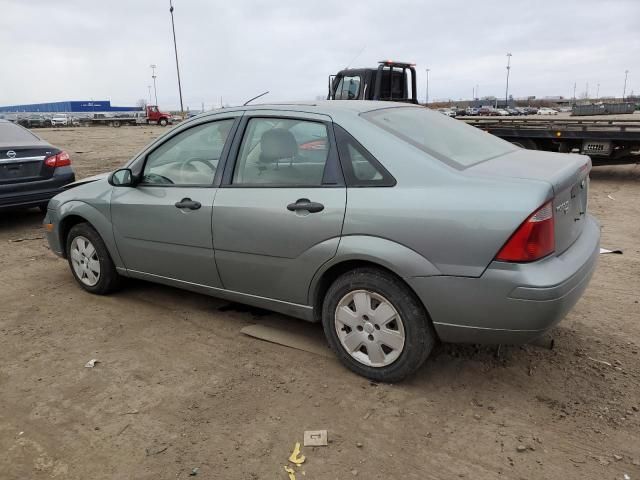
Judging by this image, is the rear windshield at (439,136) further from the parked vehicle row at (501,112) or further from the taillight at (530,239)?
the parked vehicle row at (501,112)

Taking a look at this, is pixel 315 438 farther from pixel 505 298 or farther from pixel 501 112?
pixel 501 112

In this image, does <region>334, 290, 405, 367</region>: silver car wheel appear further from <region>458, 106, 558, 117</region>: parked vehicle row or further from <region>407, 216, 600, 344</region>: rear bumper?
<region>458, 106, 558, 117</region>: parked vehicle row

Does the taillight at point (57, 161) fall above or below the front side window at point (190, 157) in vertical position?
below

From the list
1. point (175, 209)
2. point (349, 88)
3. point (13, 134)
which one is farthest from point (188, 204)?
point (349, 88)

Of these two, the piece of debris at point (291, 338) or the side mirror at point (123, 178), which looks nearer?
the piece of debris at point (291, 338)

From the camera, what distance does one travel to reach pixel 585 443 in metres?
2.60

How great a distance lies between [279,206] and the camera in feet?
10.9

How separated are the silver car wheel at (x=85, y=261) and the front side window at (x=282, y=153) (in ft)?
5.96

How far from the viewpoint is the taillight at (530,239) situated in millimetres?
2580

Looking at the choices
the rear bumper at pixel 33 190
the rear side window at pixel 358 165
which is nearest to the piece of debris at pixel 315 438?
the rear side window at pixel 358 165

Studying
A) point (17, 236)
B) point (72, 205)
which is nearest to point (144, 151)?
point (72, 205)

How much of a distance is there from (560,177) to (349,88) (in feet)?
31.7

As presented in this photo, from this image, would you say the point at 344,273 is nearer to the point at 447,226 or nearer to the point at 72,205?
the point at 447,226

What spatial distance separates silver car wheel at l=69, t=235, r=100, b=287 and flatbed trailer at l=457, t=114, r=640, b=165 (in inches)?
379
